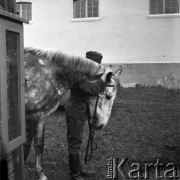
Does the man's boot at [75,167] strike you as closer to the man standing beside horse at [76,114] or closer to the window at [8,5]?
the man standing beside horse at [76,114]

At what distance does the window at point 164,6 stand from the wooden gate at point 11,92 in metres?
14.3

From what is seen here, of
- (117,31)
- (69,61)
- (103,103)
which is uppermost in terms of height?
(117,31)

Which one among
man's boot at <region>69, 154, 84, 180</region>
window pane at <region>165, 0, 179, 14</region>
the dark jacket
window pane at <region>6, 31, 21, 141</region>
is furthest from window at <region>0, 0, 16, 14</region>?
window pane at <region>165, 0, 179, 14</region>

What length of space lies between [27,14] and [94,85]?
13339mm

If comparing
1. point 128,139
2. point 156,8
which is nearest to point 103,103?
point 128,139

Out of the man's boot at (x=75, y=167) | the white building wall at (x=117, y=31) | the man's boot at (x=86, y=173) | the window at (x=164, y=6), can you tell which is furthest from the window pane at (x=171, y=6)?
the man's boot at (x=75, y=167)

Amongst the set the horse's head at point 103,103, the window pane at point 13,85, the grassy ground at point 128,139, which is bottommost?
the grassy ground at point 128,139

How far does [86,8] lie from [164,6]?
3.34 metres

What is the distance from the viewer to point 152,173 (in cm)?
571

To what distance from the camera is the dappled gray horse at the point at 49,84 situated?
4434 mm

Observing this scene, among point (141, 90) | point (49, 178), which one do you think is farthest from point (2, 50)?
point (141, 90)

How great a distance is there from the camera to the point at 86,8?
55.3ft

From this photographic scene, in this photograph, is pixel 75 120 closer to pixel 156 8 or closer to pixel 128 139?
pixel 128 139

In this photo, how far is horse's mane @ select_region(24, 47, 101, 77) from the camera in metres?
4.62
